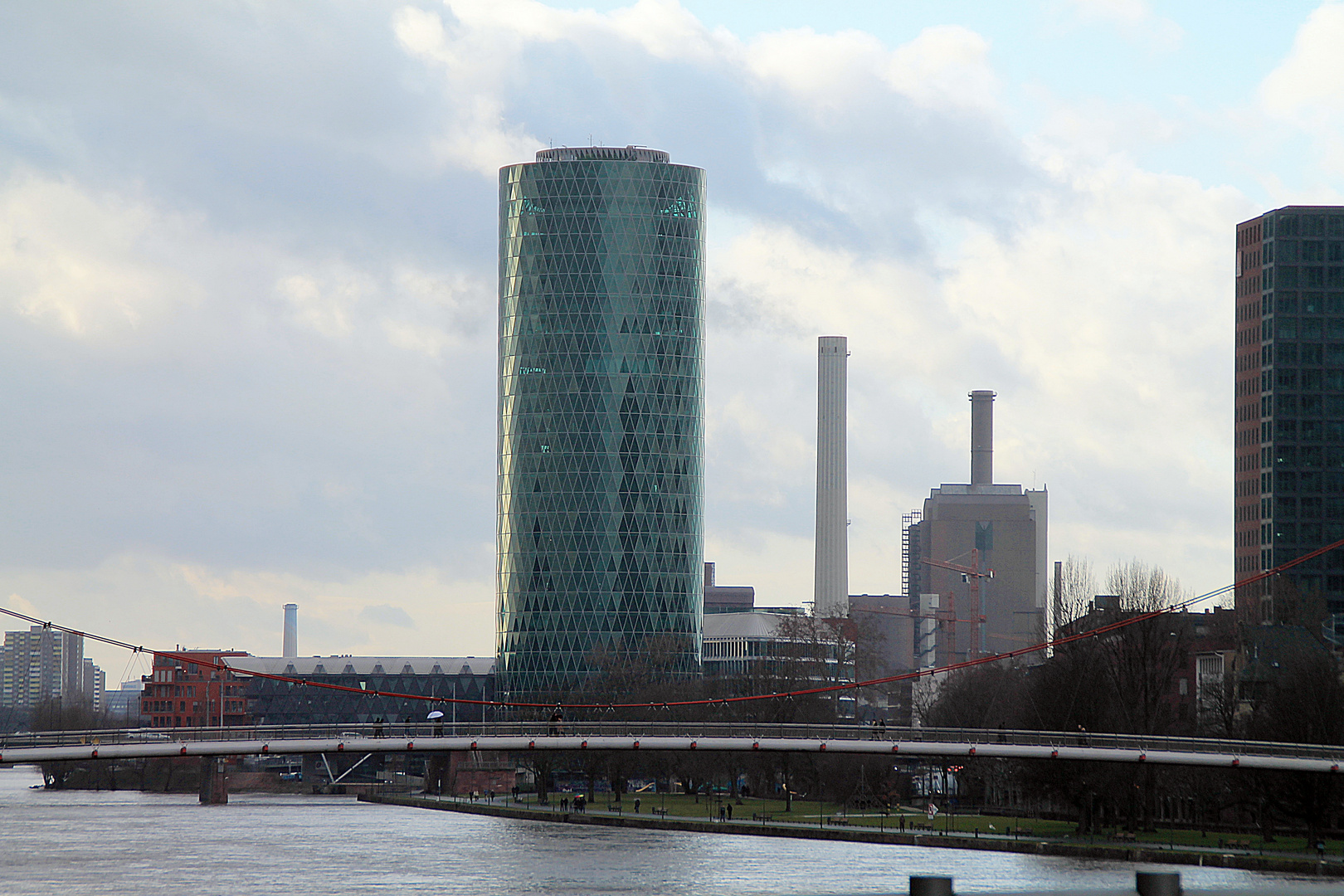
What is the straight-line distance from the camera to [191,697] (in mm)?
195000

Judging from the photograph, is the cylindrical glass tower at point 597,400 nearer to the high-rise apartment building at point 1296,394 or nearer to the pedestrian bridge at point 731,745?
the high-rise apartment building at point 1296,394

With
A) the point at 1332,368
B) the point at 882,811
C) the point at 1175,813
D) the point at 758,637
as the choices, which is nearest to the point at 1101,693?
the point at 1175,813

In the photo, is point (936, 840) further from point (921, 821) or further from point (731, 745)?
point (731, 745)

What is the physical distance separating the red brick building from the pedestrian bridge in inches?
4801

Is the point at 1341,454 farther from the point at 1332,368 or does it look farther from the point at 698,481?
the point at 698,481

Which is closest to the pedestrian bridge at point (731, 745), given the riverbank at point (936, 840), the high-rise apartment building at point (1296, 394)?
the riverbank at point (936, 840)

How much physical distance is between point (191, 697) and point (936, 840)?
431 feet

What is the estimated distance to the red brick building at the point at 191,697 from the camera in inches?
7608

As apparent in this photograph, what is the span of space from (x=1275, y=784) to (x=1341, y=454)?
69807 mm

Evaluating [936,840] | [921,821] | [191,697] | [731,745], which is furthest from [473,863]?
[191,697]

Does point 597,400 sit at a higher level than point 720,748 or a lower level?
higher

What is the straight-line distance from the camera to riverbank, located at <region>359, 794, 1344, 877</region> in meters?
65.4

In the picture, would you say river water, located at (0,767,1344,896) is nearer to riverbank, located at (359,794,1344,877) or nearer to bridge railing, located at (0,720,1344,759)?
riverbank, located at (359,794,1344,877)

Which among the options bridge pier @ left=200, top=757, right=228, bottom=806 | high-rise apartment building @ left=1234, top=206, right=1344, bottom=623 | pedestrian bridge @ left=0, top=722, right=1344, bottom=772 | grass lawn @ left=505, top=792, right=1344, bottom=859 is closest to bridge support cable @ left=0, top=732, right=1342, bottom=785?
pedestrian bridge @ left=0, top=722, right=1344, bottom=772
